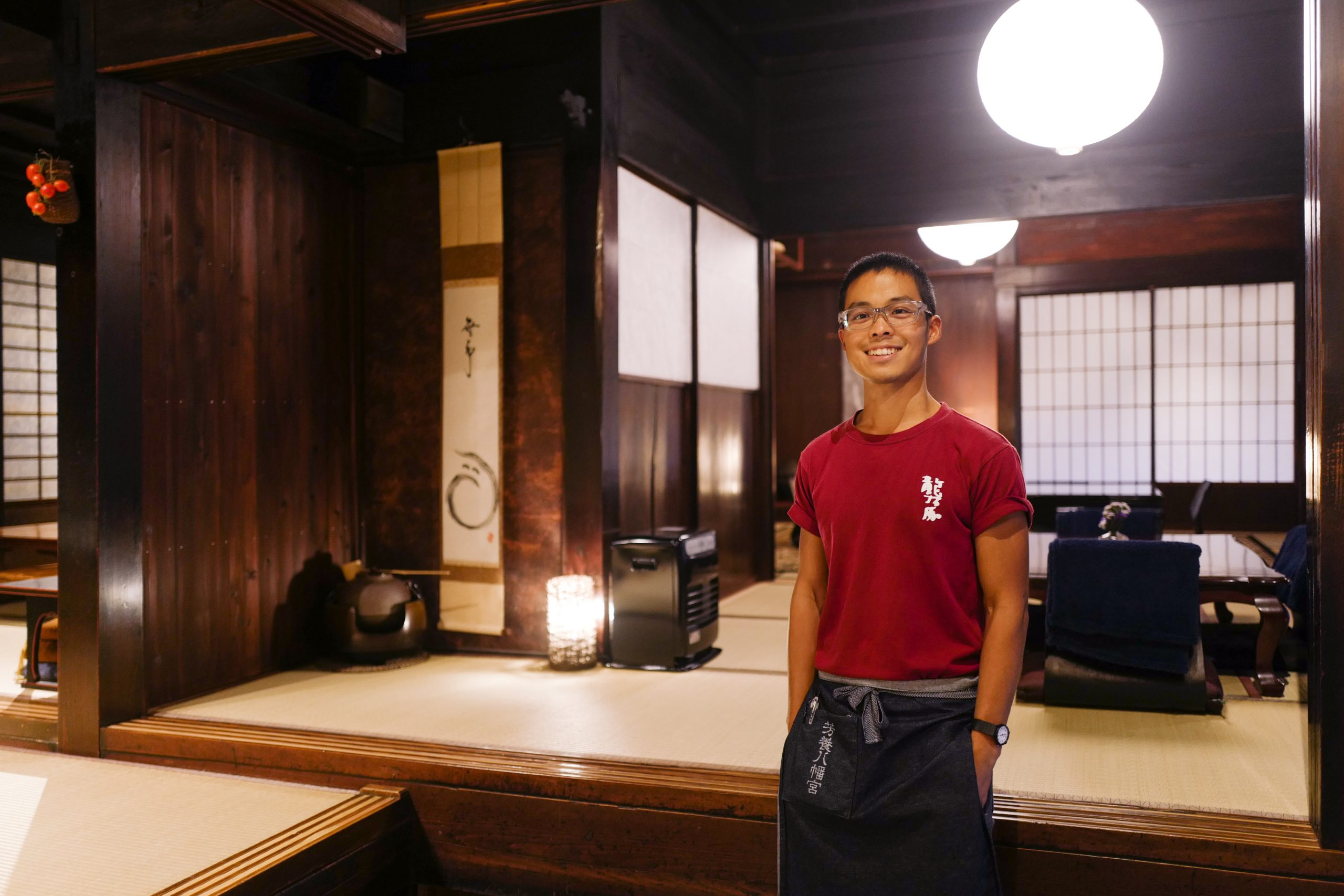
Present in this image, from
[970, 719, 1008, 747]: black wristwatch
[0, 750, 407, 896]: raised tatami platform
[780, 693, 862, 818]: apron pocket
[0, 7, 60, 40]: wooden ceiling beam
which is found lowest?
[0, 750, 407, 896]: raised tatami platform

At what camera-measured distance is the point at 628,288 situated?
455 cm

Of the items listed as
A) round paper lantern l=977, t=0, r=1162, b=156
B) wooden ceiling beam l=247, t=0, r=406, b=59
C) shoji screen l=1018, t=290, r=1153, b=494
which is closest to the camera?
wooden ceiling beam l=247, t=0, r=406, b=59

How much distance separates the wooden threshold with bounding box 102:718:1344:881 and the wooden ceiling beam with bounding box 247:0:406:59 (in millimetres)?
1988

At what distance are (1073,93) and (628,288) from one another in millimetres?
2018

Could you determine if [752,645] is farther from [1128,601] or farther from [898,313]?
[898,313]

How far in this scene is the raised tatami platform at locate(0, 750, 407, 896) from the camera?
2297 mm

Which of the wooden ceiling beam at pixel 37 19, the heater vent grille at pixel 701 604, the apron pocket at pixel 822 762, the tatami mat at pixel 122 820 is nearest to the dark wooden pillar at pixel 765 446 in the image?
the heater vent grille at pixel 701 604

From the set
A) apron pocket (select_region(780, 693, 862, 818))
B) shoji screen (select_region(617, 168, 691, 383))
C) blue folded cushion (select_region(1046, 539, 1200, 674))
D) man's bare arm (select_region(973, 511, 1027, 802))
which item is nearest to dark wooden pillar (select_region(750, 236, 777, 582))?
shoji screen (select_region(617, 168, 691, 383))

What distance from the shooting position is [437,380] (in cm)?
439

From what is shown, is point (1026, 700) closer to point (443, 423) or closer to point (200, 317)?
point (443, 423)

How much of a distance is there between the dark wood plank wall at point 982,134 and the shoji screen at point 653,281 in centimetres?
125

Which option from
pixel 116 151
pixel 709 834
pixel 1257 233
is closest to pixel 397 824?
pixel 709 834

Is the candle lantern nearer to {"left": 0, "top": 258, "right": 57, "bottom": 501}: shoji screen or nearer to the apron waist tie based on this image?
the apron waist tie

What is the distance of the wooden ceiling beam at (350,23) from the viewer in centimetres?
250
